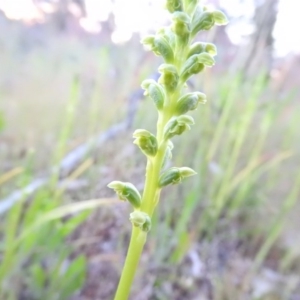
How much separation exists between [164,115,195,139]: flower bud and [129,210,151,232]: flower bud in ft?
0.36

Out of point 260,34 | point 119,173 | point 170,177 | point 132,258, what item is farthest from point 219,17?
point 260,34

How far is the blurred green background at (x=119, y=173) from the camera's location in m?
1.58

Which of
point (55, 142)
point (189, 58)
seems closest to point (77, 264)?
point (189, 58)

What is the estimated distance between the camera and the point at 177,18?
58cm

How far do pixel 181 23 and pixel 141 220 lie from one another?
0.27m

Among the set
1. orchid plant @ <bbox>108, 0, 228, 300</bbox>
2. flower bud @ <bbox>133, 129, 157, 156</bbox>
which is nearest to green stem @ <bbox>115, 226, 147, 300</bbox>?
orchid plant @ <bbox>108, 0, 228, 300</bbox>

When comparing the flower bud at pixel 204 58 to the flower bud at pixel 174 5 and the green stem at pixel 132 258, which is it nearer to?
the flower bud at pixel 174 5

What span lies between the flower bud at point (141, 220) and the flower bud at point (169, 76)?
177mm

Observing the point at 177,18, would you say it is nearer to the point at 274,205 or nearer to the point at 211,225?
the point at 211,225

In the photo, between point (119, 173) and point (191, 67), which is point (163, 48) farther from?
point (119, 173)

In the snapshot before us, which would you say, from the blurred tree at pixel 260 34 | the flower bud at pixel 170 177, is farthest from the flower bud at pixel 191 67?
the blurred tree at pixel 260 34

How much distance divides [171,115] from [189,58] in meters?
0.08

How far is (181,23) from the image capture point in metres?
0.58

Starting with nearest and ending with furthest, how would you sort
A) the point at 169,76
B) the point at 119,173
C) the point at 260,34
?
the point at 169,76
the point at 119,173
the point at 260,34
